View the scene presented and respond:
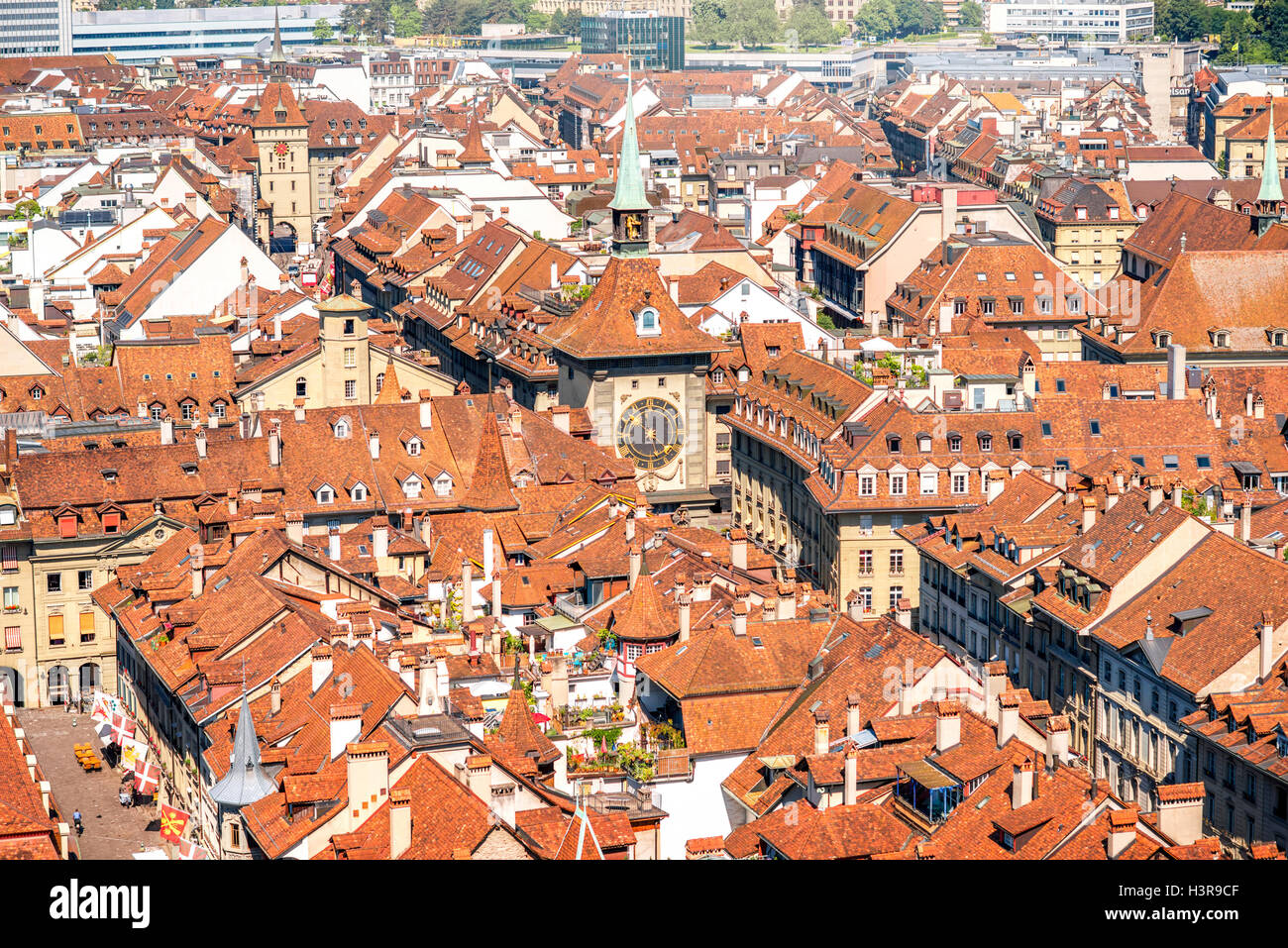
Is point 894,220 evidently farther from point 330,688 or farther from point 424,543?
point 330,688

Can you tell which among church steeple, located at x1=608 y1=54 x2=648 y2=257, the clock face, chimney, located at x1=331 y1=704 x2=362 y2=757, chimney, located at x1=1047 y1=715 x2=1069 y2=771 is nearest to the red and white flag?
chimney, located at x1=331 y1=704 x2=362 y2=757

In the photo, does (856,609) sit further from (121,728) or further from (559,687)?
(121,728)

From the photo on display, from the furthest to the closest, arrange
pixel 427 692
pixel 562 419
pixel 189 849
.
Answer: pixel 562 419
pixel 189 849
pixel 427 692

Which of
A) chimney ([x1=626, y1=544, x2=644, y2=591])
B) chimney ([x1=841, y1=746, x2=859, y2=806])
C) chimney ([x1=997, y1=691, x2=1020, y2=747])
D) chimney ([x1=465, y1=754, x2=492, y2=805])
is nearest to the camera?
chimney ([x1=465, y1=754, x2=492, y2=805])

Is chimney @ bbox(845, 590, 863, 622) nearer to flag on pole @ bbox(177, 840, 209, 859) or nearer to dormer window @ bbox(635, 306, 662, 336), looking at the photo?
flag on pole @ bbox(177, 840, 209, 859)

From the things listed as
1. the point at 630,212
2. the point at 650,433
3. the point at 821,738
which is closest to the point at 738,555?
the point at 821,738

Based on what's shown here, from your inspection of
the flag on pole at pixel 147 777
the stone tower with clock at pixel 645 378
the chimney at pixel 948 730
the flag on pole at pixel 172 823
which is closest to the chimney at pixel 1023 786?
the chimney at pixel 948 730
